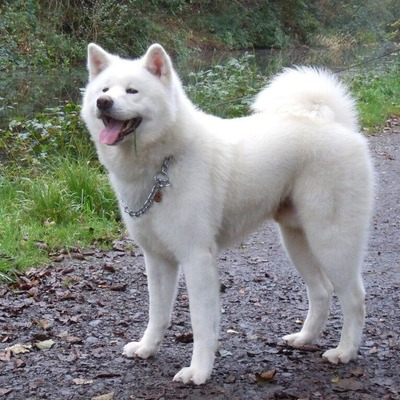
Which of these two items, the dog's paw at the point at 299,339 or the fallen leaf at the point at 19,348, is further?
the dog's paw at the point at 299,339

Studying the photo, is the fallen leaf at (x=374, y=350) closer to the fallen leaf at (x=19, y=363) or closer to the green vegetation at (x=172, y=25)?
the fallen leaf at (x=19, y=363)

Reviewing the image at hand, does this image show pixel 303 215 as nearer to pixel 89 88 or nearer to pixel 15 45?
pixel 89 88

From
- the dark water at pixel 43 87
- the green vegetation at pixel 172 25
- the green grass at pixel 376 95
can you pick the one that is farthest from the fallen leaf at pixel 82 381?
the green vegetation at pixel 172 25

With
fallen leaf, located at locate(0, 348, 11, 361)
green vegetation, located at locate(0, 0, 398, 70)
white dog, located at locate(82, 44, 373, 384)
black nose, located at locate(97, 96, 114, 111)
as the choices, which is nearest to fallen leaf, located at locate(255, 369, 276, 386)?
white dog, located at locate(82, 44, 373, 384)

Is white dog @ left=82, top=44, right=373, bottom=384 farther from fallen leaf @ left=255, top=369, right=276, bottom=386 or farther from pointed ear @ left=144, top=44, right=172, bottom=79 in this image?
fallen leaf @ left=255, top=369, right=276, bottom=386

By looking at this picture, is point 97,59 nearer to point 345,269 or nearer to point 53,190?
point 345,269

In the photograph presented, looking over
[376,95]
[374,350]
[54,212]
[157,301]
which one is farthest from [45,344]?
[376,95]

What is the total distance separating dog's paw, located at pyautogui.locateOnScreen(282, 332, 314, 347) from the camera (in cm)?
389

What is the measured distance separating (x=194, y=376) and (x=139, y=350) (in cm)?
46

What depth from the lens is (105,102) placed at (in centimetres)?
315

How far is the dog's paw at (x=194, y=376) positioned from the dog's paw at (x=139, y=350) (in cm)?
35

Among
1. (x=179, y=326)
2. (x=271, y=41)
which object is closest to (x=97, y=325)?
(x=179, y=326)

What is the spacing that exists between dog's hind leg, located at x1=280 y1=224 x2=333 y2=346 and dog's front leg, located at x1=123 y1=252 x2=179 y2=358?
691 millimetres

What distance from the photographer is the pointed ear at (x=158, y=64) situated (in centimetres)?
340
